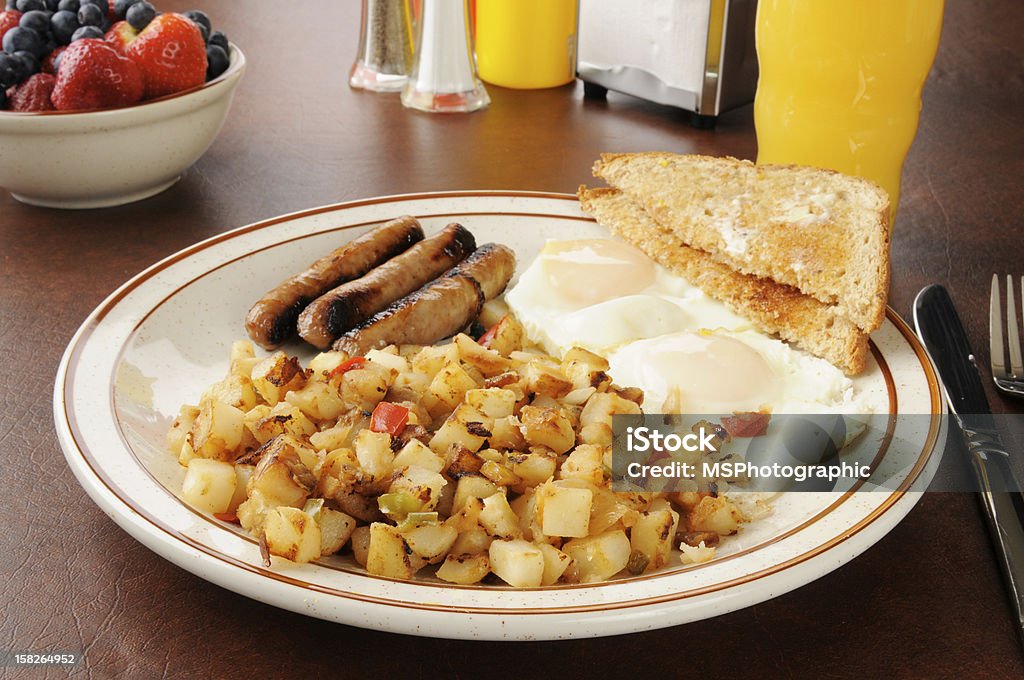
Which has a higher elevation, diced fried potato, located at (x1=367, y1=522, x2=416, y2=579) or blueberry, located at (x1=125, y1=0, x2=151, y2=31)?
blueberry, located at (x1=125, y1=0, x2=151, y2=31)

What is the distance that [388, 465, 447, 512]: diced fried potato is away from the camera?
1.25 meters

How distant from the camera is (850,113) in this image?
2131 millimetres

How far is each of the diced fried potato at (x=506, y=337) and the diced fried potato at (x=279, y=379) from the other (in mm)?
381

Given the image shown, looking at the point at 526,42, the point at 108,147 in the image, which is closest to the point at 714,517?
the point at 108,147

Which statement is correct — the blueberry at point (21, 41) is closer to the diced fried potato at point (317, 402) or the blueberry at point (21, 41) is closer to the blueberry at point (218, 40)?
the blueberry at point (218, 40)

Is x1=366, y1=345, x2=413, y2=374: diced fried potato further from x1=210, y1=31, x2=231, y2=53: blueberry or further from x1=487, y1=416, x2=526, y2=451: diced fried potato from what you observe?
x1=210, y1=31, x2=231, y2=53: blueberry

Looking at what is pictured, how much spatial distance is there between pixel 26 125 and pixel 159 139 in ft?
0.91

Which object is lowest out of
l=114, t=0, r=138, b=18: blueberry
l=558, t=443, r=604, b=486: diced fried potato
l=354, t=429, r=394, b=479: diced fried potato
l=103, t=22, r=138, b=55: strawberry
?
l=558, t=443, r=604, b=486: diced fried potato

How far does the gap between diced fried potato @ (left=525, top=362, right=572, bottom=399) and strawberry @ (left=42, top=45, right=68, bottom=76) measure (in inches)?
58.6

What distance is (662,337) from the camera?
70.9 inches

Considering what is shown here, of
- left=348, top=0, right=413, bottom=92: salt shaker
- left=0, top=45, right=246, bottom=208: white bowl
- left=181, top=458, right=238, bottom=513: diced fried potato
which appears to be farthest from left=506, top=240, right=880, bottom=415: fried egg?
left=348, top=0, right=413, bottom=92: salt shaker

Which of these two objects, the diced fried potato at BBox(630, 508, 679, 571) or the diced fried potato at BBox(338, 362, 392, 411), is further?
the diced fried potato at BBox(338, 362, 392, 411)

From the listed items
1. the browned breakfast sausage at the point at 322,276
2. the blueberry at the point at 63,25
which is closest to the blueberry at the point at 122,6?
the blueberry at the point at 63,25

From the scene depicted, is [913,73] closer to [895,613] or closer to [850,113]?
[850,113]
